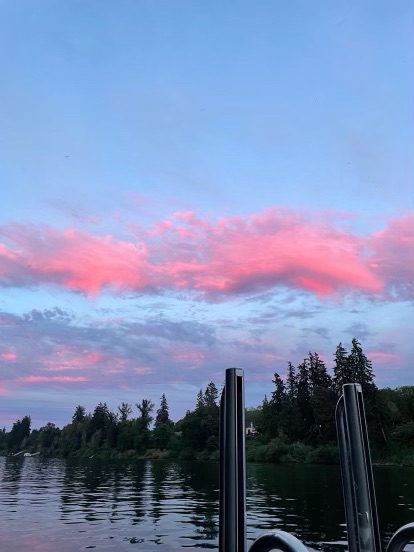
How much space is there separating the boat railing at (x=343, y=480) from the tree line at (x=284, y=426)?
148 ft

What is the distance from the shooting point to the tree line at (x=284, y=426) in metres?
73.3

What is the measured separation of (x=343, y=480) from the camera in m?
2.37

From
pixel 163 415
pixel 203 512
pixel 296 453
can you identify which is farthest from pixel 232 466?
pixel 163 415

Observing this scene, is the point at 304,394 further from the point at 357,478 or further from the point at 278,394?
the point at 357,478

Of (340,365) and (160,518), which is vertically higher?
(340,365)

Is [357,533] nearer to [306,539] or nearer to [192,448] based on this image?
[306,539]

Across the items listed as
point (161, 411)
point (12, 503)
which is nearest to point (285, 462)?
point (12, 503)

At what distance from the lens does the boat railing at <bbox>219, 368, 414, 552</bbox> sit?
7.34 feet

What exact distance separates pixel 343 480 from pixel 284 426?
309ft

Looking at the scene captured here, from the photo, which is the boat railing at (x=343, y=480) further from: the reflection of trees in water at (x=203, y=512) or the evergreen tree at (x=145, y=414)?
the evergreen tree at (x=145, y=414)

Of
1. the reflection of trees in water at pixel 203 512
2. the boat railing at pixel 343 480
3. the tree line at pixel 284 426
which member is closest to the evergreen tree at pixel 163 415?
the tree line at pixel 284 426

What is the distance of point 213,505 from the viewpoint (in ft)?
88.7

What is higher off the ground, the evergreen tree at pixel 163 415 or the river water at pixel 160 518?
the evergreen tree at pixel 163 415

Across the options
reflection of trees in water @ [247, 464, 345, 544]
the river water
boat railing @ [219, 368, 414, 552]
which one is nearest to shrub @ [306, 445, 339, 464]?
reflection of trees in water @ [247, 464, 345, 544]
